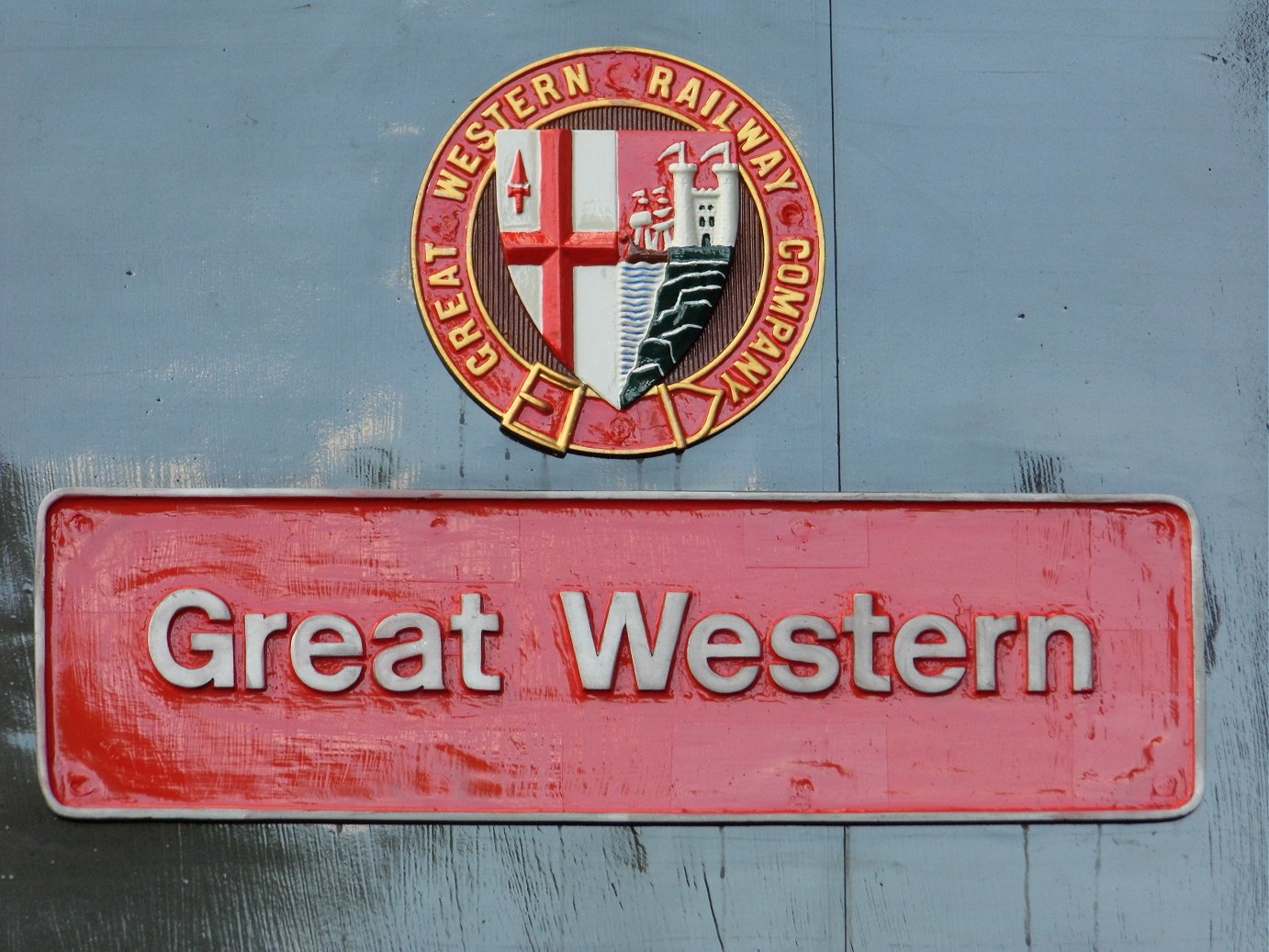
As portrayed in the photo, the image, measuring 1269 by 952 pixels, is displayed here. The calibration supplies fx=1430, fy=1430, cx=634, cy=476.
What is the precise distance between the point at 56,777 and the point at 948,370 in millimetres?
2753

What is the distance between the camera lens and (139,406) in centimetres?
405

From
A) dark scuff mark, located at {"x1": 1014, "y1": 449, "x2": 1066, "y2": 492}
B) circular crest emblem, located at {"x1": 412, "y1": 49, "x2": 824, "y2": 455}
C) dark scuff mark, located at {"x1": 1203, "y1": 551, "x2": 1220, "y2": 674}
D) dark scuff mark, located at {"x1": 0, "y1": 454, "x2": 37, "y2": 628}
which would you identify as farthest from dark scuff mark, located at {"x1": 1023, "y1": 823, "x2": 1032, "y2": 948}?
dark scuff mark, located at {"x1": 0, "y1": 454, "x2": 37, "y2": 628}

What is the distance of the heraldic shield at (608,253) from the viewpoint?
13.2 ft

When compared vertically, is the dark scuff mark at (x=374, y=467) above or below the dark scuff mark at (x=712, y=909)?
above

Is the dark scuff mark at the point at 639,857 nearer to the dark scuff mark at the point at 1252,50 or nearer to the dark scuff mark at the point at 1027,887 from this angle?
the dark scuff mark at the point at 1027,887

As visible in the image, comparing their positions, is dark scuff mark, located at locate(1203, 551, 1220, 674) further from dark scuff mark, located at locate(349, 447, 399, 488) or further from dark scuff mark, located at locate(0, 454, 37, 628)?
dark scuff mark, located at locate(0, 454, 37, 628)

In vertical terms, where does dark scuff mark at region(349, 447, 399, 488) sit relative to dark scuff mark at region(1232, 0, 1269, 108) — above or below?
below

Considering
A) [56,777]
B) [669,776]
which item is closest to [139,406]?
[56,777]

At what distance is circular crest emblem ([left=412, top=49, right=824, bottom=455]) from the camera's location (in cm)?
403

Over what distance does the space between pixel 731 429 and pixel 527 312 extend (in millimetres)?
664

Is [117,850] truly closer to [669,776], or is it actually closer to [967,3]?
[669,776]

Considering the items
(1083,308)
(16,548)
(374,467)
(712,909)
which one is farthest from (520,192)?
(712,909)

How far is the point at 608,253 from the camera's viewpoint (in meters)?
4.03

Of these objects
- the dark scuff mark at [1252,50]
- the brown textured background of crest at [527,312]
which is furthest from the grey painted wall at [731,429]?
the brown textured background of crest at [527,312]
